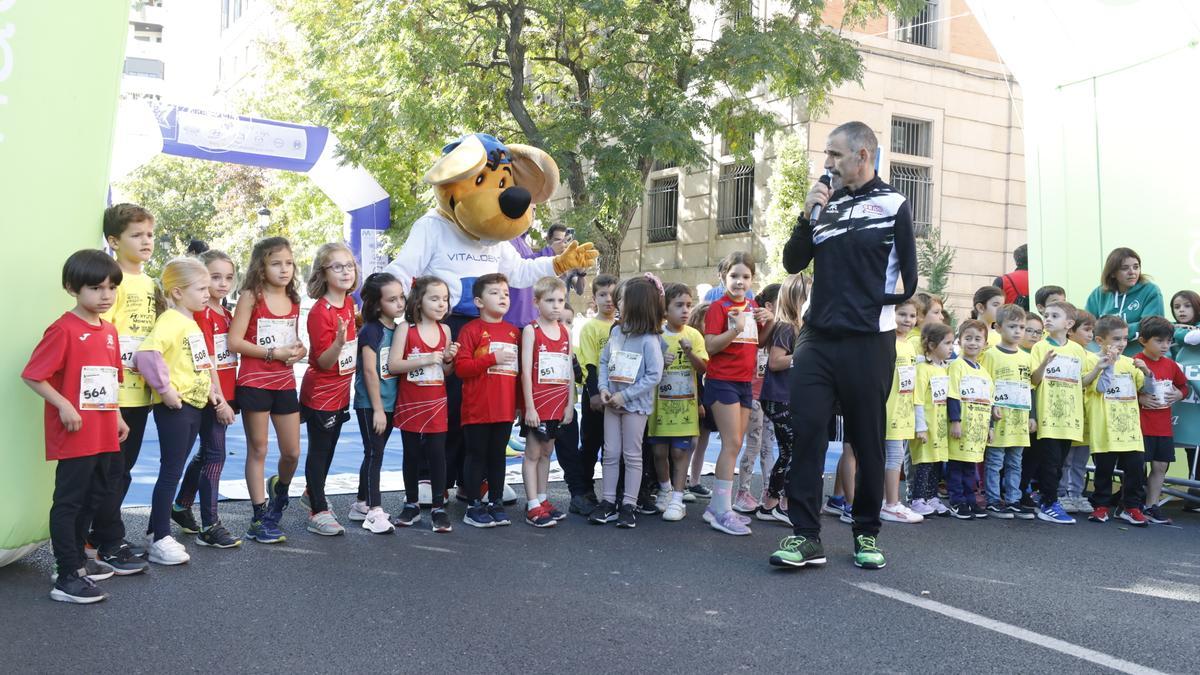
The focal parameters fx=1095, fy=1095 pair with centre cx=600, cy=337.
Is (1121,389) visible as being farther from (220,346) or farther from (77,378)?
(77,378)

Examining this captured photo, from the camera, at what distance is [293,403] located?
18.5 feet

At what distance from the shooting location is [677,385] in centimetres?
663

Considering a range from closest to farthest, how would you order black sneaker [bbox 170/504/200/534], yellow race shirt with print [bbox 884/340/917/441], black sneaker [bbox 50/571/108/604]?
black sneaker [bbox 50/571/108/604] < black sneaker [bbox 170/504/200/534] < yellow race shirt with print [bbox 884/340/917/441]

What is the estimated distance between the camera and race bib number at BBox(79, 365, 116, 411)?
4.35m

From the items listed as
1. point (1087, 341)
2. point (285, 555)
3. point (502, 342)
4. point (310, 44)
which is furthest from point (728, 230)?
point (285, 555)

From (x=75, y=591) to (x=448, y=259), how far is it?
9.61ft

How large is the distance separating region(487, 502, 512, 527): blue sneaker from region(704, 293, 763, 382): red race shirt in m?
1.42

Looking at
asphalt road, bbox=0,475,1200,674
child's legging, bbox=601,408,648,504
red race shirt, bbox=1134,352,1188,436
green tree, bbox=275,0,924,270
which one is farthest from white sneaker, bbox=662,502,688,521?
green tree, bbox=275,0,924,270

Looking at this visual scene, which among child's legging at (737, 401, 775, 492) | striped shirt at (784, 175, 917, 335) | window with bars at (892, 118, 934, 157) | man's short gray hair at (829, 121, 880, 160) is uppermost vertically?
window with bars at (892, 118, 934, 157)

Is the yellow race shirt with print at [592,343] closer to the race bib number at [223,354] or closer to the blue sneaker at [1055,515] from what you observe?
the race bib number at [223,354]

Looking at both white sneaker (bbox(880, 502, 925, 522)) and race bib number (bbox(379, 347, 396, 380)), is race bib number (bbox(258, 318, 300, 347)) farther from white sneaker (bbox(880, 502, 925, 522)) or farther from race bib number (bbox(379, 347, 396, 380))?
white sneaker (bbox(880, 502, 925, 522))

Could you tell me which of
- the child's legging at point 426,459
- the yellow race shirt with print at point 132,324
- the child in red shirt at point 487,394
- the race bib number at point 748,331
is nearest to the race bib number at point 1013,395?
the race bib number at point 748,331

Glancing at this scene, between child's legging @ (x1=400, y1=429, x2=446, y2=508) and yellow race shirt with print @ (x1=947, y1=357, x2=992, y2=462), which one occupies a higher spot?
yellow race shirt with print @ (x1=947, y1=357, x2=992, y2=462)

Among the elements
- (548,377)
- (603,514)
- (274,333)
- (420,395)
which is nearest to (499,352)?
(548,377)
